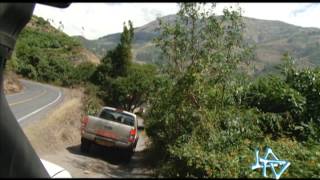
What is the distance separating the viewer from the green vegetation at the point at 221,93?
1043 centimetres

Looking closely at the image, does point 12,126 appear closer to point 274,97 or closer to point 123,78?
point 274,97

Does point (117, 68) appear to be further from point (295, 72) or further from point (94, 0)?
point (94, 0)

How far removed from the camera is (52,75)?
7331cm

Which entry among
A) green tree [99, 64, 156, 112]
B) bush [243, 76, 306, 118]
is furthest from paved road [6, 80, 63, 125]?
bush [243, 76, 306, 118]

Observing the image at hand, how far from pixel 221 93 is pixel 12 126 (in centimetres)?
1071

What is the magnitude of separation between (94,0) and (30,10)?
1.37 ft

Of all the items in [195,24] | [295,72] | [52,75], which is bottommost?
[52,75]

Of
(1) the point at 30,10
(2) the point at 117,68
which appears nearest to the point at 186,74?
(1) the point at 30,10

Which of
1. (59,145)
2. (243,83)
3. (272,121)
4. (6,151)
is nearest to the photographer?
(6,151)

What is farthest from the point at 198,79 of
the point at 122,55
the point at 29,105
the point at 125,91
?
the point at 122,55

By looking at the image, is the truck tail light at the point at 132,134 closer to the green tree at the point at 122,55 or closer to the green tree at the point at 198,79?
the green tree at the point at 198,79

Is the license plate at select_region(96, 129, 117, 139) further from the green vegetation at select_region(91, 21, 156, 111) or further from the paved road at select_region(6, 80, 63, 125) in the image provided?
the green vegetation at select_region(91, 21, 156, 111)

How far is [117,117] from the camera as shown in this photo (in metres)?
14.9

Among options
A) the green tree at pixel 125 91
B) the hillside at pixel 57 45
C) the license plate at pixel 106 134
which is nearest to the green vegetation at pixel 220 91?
the license plate at pixel 106 134
